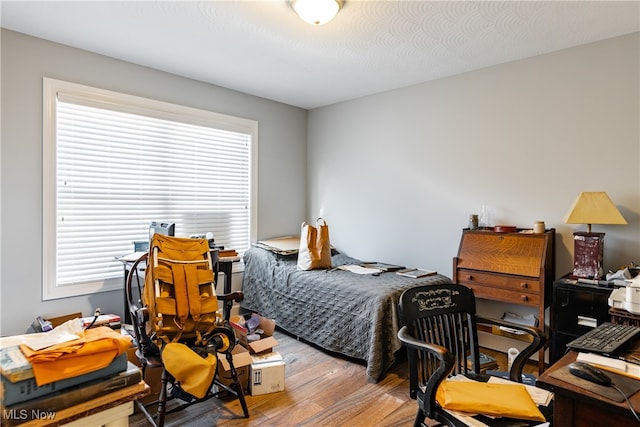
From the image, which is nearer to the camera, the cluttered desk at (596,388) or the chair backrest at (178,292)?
the cluttered desk at (596,388)

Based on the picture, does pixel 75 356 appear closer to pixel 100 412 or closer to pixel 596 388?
pixel 100 412

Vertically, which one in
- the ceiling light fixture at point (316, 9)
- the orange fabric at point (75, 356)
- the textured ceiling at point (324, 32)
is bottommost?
the orange fabric at point (75, 356)

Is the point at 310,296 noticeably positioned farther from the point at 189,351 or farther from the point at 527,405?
the point at 527,405

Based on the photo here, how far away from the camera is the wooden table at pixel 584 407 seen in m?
0.98

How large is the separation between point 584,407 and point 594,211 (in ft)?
6.42

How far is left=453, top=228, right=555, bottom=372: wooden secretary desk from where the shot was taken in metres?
2.71

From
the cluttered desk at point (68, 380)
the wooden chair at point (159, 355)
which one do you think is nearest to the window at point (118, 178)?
the wooden chair at point (159, 355)

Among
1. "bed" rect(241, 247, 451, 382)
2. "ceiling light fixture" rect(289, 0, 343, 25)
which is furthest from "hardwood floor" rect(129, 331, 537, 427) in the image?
"ceiling light fixture" rect(289, 0, 343, 25)

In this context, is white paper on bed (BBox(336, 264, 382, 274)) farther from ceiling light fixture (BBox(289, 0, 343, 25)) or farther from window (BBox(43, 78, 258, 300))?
ceiling light fixture (BBox(289, 0, 343, 25))

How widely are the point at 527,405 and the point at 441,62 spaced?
2762 millimetres

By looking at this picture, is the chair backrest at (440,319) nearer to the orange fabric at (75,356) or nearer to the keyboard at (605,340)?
the keyboard at (605,340)

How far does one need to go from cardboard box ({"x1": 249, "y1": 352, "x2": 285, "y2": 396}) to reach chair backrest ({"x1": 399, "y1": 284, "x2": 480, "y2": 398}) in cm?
110

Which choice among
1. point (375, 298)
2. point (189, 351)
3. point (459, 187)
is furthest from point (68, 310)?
point (459, 187)

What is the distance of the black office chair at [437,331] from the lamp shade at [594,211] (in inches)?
48.7
